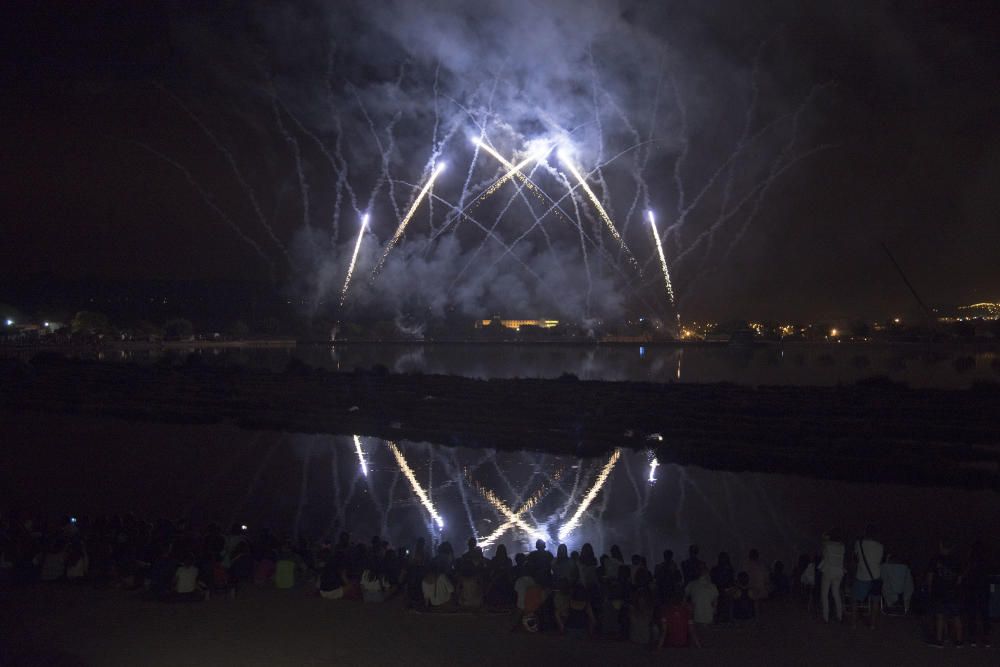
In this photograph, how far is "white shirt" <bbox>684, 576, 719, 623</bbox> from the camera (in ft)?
22.3

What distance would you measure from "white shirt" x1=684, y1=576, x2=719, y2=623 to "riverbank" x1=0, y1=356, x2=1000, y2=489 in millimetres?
10930

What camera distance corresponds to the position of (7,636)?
631 centimetres

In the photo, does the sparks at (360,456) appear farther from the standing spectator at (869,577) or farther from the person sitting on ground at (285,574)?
the standing spectator at (869,577)

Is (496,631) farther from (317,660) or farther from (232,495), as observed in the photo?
(232,495)

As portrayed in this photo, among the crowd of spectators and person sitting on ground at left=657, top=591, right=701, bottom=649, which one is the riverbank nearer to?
the crowd of spectators

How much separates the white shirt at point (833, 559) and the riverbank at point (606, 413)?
10.5m

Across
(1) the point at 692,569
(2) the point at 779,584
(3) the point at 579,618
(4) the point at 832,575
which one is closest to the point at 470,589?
(3) the point at 579,618

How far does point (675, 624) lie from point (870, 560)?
5.65ft

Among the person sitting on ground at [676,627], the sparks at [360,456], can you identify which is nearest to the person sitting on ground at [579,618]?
the person sitting on ground at [676,627]

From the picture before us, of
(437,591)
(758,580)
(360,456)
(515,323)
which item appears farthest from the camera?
(515,323)

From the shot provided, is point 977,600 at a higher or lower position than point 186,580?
higher

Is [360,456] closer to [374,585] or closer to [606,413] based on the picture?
[606,413]

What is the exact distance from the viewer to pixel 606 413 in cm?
2561

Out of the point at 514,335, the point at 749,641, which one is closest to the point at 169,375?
the point at 749,641
